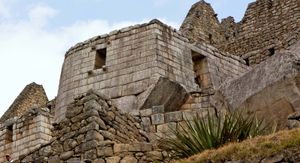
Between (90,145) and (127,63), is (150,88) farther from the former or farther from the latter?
(90,145)

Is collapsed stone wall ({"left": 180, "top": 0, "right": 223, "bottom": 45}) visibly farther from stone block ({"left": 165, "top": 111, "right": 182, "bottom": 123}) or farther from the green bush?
the green bush

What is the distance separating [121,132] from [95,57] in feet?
17.5

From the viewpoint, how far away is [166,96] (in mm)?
14602

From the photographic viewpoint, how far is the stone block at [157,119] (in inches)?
524

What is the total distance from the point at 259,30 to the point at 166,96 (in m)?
9.06

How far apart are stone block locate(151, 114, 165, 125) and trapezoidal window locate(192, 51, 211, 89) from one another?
147 inches

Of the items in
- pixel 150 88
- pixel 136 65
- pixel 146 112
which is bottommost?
pixel 146 112

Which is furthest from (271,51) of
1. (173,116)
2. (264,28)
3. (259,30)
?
(173,116)

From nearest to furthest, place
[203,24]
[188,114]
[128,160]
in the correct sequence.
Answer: [128,160] < [188,114] < [203,24]

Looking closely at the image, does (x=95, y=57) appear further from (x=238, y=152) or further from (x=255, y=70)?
(x=238, y=152)

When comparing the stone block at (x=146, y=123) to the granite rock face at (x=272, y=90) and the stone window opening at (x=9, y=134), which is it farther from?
the stone window opening at (x=9, y=134)

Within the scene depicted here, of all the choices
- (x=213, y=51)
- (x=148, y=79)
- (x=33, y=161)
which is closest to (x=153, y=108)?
(x=148, y=79)

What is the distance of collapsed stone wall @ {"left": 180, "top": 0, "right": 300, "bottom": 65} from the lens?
2069 centimetres

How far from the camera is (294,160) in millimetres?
7840
